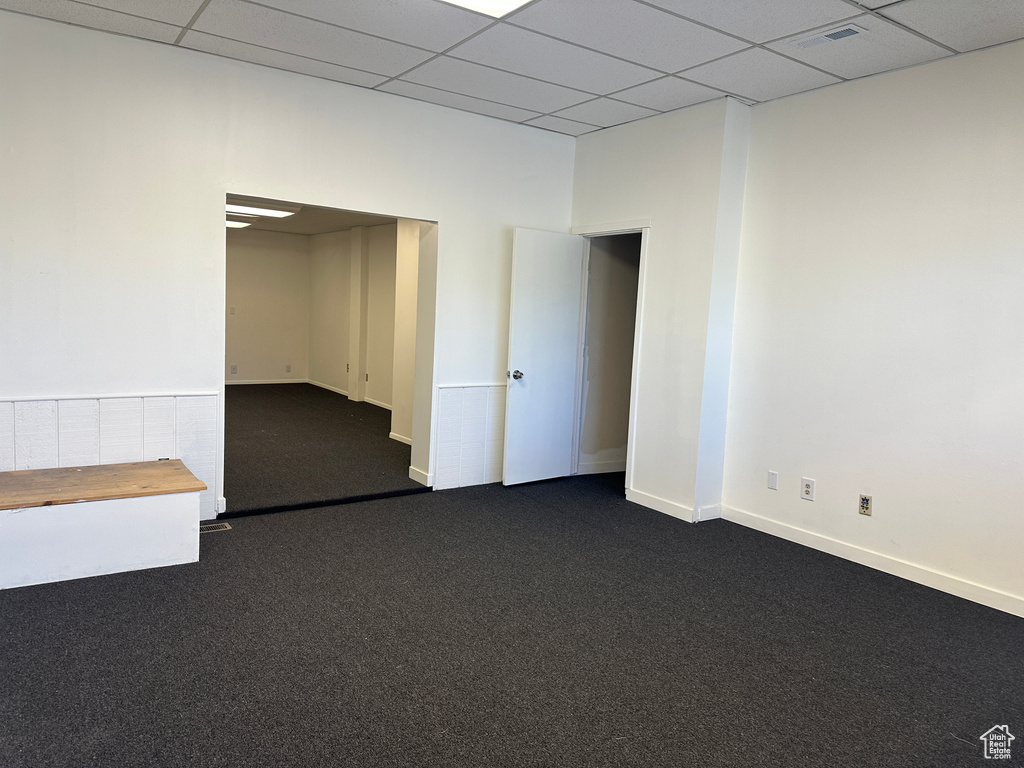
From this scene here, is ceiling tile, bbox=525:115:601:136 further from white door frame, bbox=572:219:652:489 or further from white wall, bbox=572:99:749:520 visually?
white door frame, bbox=572:219:652:489

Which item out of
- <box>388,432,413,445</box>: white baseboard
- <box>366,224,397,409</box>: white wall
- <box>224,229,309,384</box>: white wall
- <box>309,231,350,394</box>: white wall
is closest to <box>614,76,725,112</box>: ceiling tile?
<box>388,432,413,445</box>: white baseboard

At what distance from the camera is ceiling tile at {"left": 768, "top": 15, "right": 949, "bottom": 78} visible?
307cm

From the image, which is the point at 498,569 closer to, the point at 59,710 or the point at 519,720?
the point at 519,720

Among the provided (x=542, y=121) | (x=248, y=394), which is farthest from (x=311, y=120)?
(x=248, y=394)

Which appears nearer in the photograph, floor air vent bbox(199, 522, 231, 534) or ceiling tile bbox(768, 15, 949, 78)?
ceiling tile bbox(768, 15, 949, 78)

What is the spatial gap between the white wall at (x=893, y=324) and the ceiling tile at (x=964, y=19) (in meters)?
0.16

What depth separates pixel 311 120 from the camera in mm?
4141

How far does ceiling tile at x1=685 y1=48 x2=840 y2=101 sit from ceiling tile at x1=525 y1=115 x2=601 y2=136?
1.15 meters

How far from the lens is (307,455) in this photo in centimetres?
567

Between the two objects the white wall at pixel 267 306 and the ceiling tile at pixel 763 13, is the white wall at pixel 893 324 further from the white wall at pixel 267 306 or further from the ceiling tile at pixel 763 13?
the white wall at pixel 267 306

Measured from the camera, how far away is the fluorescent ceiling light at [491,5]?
2993mm

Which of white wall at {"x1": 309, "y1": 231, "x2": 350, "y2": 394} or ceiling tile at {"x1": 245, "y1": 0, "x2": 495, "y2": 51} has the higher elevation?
ceiling tile at {"x1": 245, "y1": 0, "x2": 495, "y2": 51}

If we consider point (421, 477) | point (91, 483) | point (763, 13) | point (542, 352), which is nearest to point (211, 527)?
point (91, 483)

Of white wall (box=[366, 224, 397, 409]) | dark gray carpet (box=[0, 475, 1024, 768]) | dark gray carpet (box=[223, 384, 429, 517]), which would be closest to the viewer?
dark gray carpet (box=[0, 475, 1024, 768])
